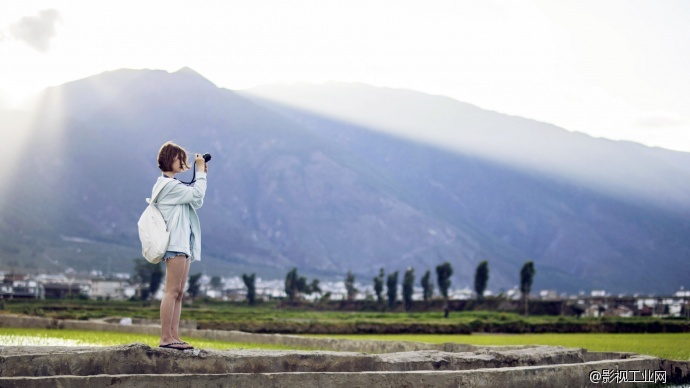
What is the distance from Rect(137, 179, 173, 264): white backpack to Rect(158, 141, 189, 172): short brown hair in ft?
0.99

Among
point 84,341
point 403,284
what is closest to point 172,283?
point 84,341

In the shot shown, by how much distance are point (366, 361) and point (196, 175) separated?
3.03 meters

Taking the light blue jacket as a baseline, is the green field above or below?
below

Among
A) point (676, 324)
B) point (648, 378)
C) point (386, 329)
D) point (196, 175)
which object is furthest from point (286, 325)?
point (196, 175)

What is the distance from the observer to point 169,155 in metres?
10.2

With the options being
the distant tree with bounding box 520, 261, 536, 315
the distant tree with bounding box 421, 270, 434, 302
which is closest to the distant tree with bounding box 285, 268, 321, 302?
the distant tree with bounding box 421, 270, 434, 302

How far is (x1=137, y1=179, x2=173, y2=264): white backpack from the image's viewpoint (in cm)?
969

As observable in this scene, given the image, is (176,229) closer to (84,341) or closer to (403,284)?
(84,341)

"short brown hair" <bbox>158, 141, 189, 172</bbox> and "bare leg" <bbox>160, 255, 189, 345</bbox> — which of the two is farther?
"short brown hair" <bbox>158, 141, 189, 172</bbox>

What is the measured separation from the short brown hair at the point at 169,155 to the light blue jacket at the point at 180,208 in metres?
0.16

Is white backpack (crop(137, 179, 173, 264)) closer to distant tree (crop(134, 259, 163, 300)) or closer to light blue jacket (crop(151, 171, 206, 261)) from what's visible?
light blue jacket (crop(151, 171, 206, 261))

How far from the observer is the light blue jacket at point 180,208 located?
9812 mm

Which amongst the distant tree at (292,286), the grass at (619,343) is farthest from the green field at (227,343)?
the distant tree at (292,286)

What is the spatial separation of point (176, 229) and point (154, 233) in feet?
0.80
